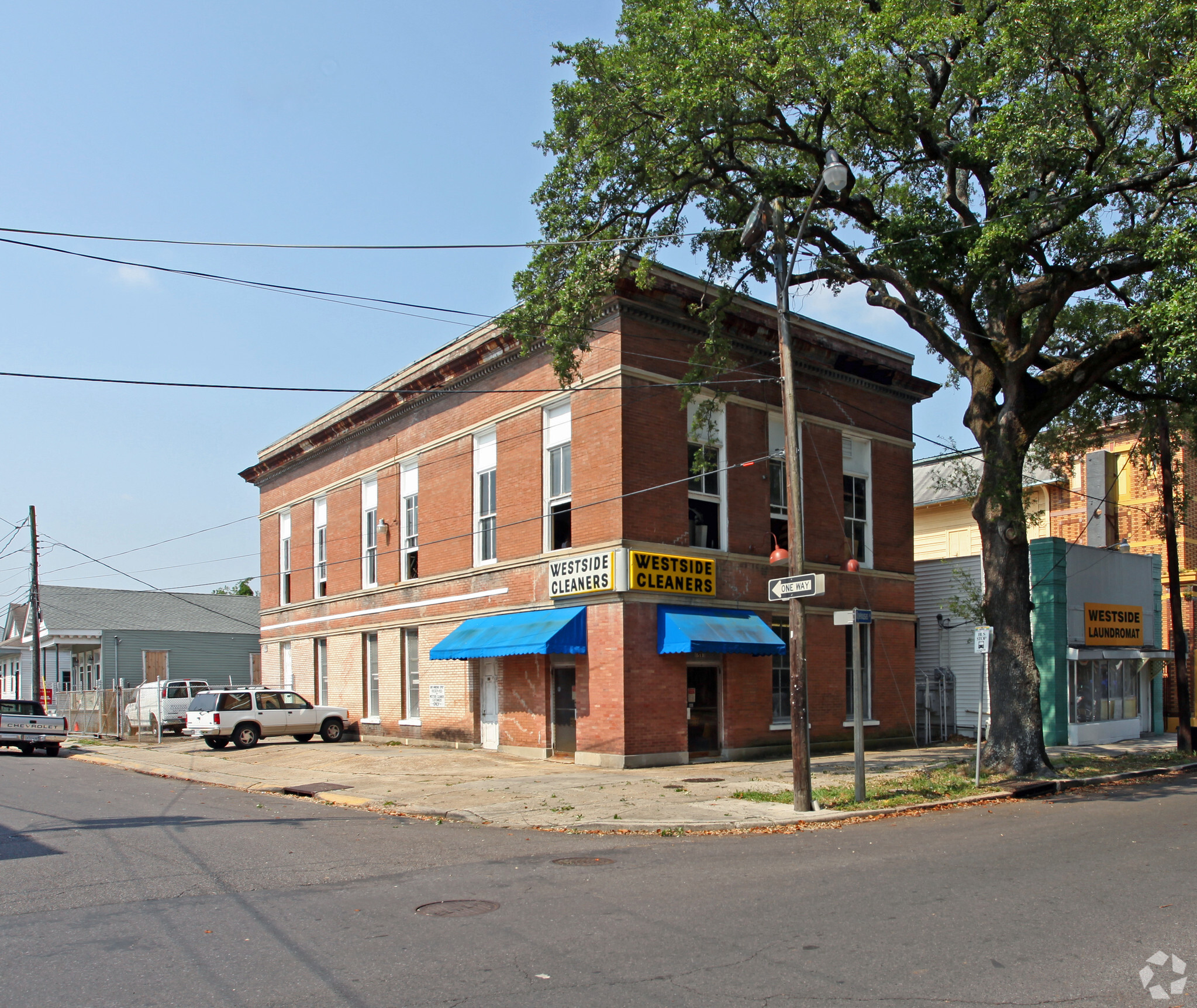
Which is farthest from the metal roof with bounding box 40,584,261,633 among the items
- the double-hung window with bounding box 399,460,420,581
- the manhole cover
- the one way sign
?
the manhole cover

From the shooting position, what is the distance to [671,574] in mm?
21406

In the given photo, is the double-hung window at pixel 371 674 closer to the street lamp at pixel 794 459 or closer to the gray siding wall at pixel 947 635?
the gray siding wall at pixel 947 635

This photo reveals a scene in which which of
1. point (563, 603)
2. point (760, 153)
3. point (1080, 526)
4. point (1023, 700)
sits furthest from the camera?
point (1080, 526)

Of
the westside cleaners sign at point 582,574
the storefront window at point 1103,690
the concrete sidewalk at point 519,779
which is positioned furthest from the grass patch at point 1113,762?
the westside cleaners sign at point 582,574

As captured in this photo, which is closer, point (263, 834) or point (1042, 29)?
point (263, 834)

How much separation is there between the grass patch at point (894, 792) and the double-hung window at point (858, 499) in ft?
29.7

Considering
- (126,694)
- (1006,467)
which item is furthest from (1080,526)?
(126,694)

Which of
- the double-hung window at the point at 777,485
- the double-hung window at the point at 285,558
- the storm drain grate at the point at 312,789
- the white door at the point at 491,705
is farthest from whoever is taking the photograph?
the double-hung window at the point at 285,558

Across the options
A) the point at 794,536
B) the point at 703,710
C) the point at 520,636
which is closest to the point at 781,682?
the point at 703,710

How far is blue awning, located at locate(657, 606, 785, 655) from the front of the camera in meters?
20.6

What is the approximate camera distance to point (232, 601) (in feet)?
188

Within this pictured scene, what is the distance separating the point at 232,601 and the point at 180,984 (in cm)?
5436

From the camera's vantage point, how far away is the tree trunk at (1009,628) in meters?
18.2

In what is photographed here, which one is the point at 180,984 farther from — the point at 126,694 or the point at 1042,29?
the point at 126,694
